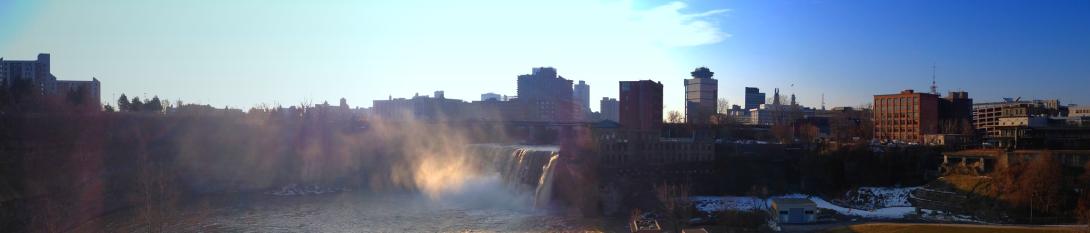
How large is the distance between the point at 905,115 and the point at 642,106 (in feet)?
120

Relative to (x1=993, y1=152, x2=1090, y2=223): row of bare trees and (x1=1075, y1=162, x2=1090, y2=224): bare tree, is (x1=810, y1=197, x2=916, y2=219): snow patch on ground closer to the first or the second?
(x1=993, y1=152, x2=1090, y2=223): row of bare trees

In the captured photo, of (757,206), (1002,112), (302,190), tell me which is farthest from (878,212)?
(1002,112)

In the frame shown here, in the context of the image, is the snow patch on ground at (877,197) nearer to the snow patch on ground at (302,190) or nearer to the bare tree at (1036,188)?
the bare tree at (1036,188)

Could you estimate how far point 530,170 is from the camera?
196 ft

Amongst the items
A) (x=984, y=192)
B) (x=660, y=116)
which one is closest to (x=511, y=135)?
(x=660, y=116)

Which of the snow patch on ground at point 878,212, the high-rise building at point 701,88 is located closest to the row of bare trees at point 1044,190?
the snow patch on ground at point 878,212

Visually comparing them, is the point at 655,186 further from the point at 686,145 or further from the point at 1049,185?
the point at 1049,185

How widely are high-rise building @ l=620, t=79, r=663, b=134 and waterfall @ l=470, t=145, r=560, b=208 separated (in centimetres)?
2010

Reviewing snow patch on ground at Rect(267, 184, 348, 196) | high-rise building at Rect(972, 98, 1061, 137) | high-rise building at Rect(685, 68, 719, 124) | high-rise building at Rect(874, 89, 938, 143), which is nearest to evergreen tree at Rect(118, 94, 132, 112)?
snow patch on ground at Rect(267, 184, 348, 196)

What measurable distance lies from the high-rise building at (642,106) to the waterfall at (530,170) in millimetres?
20099

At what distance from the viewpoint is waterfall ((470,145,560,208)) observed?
178 ft

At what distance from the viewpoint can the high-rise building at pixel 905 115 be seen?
92812mm

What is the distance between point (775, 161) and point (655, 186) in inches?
600

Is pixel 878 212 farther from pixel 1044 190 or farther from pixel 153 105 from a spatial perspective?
pixel 153 105
